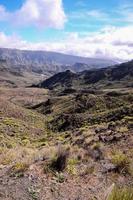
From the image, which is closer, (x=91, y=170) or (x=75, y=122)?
(x=91, y=170)

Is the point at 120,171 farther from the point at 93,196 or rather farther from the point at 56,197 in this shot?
the point at 56,197

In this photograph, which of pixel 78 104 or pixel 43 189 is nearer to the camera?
pixel 43 189

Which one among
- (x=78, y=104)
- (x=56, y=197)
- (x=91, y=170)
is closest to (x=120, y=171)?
(x=91, y=170)

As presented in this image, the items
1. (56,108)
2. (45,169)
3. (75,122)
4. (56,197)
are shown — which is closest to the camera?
(56,197)

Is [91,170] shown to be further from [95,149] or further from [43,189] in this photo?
[95,149]

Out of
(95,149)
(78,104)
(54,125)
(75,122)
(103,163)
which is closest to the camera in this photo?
(103,163)

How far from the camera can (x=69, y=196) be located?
28.6ft

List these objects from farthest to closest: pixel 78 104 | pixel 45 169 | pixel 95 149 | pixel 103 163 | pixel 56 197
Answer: pixel 78 104
pixel 95 149
pixel 103 163
pixel 45 169
pixel 56 197

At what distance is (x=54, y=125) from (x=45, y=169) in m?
69.8

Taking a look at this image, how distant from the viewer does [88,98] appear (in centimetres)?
10538

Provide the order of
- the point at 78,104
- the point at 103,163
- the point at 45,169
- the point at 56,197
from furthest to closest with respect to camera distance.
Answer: the point at 78,104, the point at 103,163, the point at 45,169, the point at 56,197

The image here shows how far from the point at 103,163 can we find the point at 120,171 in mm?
1211

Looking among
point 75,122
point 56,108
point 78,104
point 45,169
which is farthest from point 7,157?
point 56,108

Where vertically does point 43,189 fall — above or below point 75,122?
above
